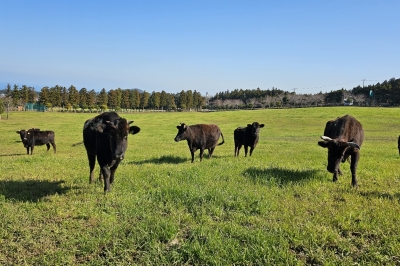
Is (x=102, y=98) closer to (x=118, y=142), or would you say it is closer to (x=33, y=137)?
(x=33, y=137)

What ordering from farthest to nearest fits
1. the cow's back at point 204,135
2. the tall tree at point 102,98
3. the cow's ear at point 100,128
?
1. the tall tree at point 102,98
2. the cow's back at point 204,135
3. the cow's ear at point 100,128

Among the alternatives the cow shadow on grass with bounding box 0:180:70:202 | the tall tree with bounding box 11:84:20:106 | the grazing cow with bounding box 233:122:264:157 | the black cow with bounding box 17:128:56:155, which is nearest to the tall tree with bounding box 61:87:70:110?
the tall tree with bounding box 11:84:20:106

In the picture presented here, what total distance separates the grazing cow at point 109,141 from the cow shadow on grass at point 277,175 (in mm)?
3652

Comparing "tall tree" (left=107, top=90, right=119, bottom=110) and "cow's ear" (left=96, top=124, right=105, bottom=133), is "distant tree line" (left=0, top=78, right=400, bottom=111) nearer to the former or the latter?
"tall tree" (left=107, top=90, right=119, bottom=110)

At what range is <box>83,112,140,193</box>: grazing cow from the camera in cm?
729

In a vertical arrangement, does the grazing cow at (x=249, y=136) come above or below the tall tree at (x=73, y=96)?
below

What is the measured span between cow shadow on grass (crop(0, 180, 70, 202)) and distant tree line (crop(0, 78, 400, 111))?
8804cm

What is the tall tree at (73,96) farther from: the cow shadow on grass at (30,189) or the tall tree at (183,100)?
the cow shadow on grass at (30,189)

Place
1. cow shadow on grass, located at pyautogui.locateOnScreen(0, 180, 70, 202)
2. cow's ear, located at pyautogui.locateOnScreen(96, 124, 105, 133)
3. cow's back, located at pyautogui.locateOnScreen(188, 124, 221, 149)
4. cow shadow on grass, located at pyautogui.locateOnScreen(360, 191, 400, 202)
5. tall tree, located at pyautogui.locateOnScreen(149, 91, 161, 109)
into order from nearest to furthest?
cow shadow on grass, located at pyautogui.locateOnScreen(360, 191, 400, 202)
cow shadow on grass, located at pyautogui.locateOnScreen(0, 180, 70, 202)
cow's ear, located at pyautogui.locateOnScreen(96, 124, 105, 133)
cow's back, located at pyautogui.locateOnScreen(188, 124, 221, 149)
tall tree, located at pyautogui.locateOnScreen(149, 91, 161, 109)

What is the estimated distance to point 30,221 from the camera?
18.0 ft

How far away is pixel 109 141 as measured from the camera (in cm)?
760

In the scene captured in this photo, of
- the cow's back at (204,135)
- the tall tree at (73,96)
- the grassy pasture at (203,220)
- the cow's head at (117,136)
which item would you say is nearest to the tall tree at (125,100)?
the tall tree at (73,96)

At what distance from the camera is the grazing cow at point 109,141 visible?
7285 mm

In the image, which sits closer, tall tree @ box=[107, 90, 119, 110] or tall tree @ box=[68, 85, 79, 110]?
tall tree @ box=[68, 85, 79, 110]
